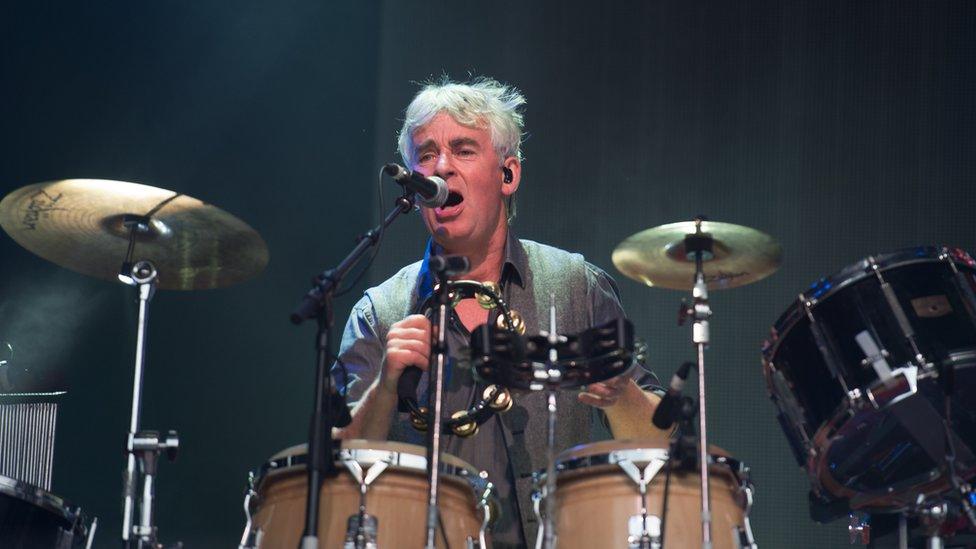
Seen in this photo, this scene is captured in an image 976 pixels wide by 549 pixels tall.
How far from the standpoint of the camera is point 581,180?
4.79m

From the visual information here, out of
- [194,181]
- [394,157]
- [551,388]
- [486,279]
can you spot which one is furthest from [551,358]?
[194,181]

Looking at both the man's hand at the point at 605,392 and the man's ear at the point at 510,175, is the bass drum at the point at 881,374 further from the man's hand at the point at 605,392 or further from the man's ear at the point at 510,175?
the man's ear at the point at 510,175

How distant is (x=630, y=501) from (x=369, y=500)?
620 millimetres

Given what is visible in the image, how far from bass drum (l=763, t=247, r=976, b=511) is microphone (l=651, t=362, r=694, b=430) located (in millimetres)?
454

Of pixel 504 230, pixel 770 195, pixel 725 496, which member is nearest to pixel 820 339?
pixel 725 496

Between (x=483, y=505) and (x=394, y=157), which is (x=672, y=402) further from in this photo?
(x=394, y=157)

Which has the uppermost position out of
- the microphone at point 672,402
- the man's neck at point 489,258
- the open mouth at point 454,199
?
the open mouth at point 454,199

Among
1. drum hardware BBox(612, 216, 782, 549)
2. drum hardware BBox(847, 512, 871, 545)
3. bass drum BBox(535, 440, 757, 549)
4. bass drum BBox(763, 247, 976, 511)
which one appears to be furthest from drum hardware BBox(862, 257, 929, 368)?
drum hardware BBox(847, 512, 871, 545)

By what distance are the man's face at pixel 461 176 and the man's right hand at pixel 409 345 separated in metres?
0.86

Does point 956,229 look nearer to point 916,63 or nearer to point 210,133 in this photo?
point 916,63

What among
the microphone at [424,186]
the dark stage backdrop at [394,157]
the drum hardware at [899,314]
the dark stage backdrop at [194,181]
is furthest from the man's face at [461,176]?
the drum hardware at [899,314]

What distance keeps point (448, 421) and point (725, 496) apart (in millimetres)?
843

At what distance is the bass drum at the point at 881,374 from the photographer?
284 cm

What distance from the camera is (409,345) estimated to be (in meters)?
2.85
